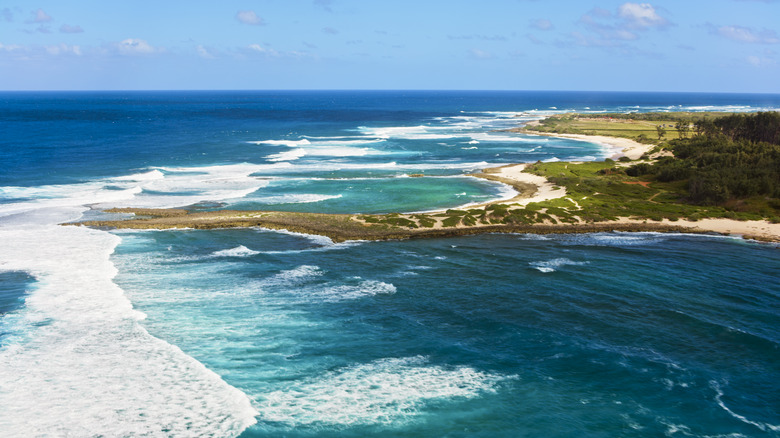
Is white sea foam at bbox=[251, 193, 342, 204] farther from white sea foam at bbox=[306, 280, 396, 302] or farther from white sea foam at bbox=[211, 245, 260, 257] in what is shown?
white sea foam at bbox=[306, 280, 396, 302]

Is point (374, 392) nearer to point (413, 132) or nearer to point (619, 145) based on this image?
point (619, 145)

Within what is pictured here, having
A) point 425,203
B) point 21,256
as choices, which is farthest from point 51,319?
point 425,203

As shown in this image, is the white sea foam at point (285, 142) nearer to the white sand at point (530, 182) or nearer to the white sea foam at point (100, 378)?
the white sand at point (530, 182)

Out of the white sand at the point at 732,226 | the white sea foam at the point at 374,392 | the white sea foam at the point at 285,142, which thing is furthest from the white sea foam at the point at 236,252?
the white sea foam at the point at 285,142

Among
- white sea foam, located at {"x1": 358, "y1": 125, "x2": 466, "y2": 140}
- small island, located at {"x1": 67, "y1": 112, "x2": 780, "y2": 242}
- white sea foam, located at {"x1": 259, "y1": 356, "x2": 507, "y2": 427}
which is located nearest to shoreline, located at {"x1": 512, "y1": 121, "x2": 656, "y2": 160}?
white sea foam, located at {"x1": 358, "y1": 125, "x2": 466, "y2": 140}

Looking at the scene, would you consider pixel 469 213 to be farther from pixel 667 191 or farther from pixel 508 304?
pixel 667 191

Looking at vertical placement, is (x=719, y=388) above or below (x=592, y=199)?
below
